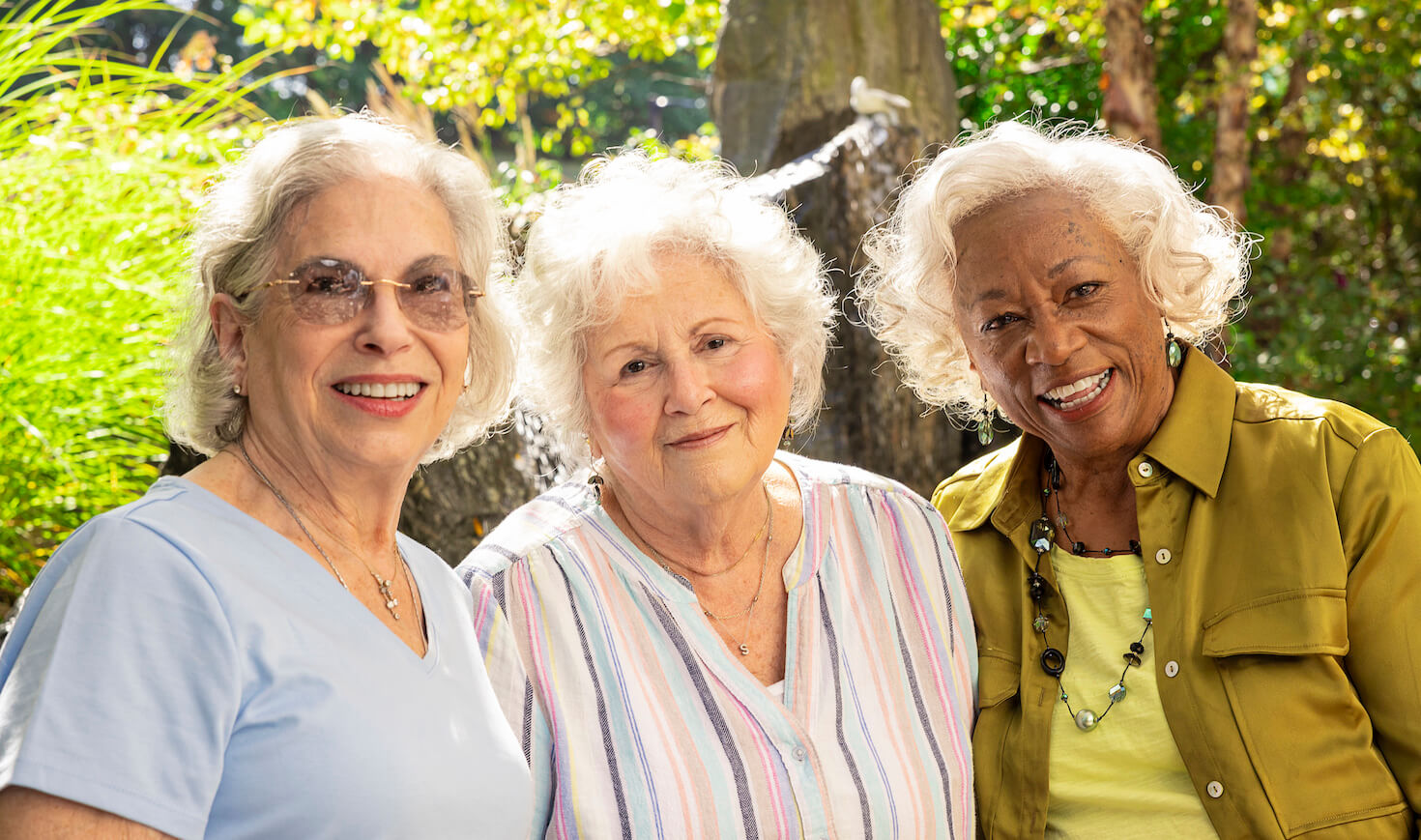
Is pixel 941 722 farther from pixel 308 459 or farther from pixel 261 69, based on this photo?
pixel 261 69

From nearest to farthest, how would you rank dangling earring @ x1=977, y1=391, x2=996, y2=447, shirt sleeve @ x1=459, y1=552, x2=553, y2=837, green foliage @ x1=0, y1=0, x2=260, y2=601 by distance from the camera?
shirt sleeve @ x1=459, y1=552, x2=553, y2=837 < dangling earring @ x1=977, y1=391, x2=996, y2=447 < green foliage @ x1=0, y1=0, x2=260, y2=601

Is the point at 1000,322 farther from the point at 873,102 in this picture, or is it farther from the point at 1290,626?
the point at 873,102

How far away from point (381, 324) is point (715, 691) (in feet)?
2.89

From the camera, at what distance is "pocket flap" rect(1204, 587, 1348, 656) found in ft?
6.94

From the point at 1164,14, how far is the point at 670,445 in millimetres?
7609

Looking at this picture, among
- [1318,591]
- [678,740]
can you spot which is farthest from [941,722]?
[1318,591]

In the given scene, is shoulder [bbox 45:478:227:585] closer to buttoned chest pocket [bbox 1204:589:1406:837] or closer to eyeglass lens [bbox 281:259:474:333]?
eyeglass lens [bbox 281:259:474:333]

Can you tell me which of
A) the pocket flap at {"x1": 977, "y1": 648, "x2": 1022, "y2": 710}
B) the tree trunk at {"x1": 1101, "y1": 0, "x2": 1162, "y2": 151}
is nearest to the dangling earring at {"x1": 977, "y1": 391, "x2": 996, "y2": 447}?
the pocket flap at {"x1": 977, "y1": 648, "x2": 1022, "y2": 710}

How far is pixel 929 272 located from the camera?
267cm

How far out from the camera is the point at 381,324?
184 cm

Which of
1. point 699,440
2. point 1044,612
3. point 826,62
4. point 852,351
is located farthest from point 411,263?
point 826,62

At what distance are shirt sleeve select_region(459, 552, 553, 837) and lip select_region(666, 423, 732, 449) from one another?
39 cm

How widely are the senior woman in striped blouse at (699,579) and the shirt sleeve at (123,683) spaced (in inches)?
23.8

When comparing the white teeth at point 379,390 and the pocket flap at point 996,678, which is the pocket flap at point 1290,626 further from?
the white teeth at point 379,390
